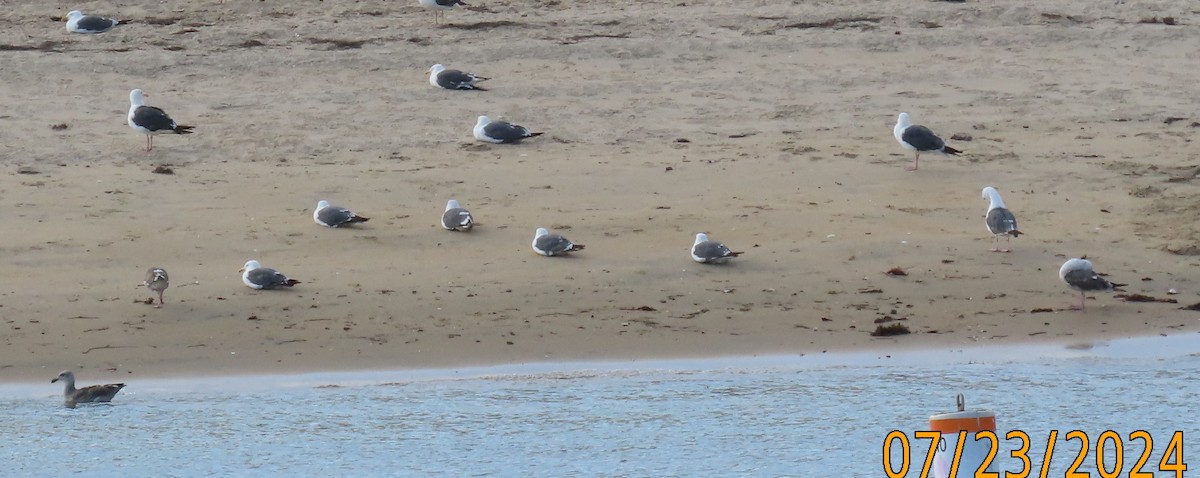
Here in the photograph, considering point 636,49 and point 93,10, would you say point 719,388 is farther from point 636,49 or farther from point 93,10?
point 93,10

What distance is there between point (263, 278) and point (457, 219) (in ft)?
5.12

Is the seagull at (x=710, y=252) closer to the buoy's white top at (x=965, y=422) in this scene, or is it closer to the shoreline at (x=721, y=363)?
the shoreline at (x=721, y=363)

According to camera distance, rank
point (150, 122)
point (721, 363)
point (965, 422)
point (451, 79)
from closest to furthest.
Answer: point (965, 422) < point (721, 363) < point (150, 122) < point (451, 79)

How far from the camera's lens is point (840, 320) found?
10.3m

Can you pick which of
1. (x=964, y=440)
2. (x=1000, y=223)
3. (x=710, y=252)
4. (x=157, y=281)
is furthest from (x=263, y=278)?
(x=964, y=440)

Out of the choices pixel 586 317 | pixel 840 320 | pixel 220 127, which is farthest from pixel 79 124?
pixel 840 320

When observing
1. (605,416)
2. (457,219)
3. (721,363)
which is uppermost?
(457,219)

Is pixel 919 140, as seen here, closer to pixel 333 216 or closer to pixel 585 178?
pixel 585 178

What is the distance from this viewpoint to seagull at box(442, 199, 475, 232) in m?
11.6

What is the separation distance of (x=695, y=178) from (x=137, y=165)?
3998 millimetres

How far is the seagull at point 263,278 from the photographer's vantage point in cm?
1045

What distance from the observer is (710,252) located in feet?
35.9

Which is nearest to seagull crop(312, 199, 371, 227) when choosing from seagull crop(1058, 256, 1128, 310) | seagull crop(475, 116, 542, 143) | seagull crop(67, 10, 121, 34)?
seagull crop(475, 116, 542, 143)

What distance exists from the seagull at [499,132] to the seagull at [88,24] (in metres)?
4.41
